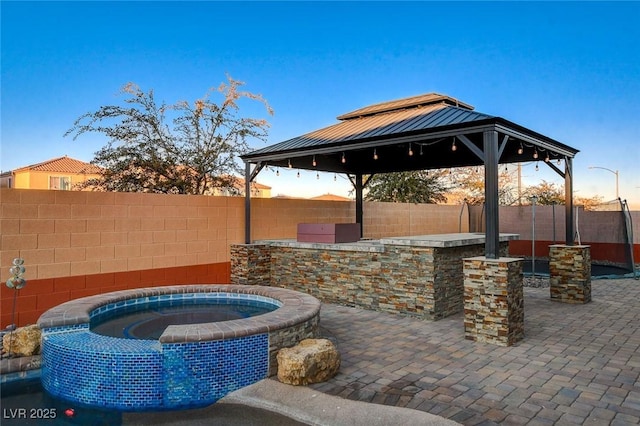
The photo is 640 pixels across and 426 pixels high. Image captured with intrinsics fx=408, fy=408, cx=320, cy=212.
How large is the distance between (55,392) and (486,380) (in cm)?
417

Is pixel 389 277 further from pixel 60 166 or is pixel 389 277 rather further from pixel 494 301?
pixel 60 166

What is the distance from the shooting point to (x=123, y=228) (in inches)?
275

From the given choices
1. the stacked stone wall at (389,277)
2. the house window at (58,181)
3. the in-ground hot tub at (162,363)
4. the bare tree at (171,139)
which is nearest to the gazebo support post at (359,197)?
the bare tree at (171,139)

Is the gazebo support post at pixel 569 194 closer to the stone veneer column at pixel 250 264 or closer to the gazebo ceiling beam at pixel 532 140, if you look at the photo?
the gazebo ceiling beam at pixel 532 140

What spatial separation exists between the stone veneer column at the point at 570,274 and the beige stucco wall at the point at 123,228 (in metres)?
5.58

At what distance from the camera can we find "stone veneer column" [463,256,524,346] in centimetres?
518

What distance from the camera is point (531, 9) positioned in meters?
9.55

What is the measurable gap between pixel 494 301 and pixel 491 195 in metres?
1.40

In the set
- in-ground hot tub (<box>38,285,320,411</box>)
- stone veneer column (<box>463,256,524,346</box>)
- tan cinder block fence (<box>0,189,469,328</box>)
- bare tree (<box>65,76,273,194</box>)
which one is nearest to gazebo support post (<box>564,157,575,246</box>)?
stone veneer column (<box>463,256,524,346</box>)

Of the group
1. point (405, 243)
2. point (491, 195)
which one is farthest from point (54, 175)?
point (491, 195)

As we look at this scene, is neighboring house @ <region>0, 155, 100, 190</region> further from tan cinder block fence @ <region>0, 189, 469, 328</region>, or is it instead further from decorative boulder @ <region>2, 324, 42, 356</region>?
decorative boulder @ <region>2, 324, 42, 356</region>

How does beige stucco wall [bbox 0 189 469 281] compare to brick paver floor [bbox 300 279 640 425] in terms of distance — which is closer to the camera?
brick paver floor [bbox 300 279 640 425]

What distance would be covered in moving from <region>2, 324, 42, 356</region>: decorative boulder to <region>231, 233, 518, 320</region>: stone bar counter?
3930 millimetres

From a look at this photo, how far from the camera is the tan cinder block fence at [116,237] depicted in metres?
5.82
